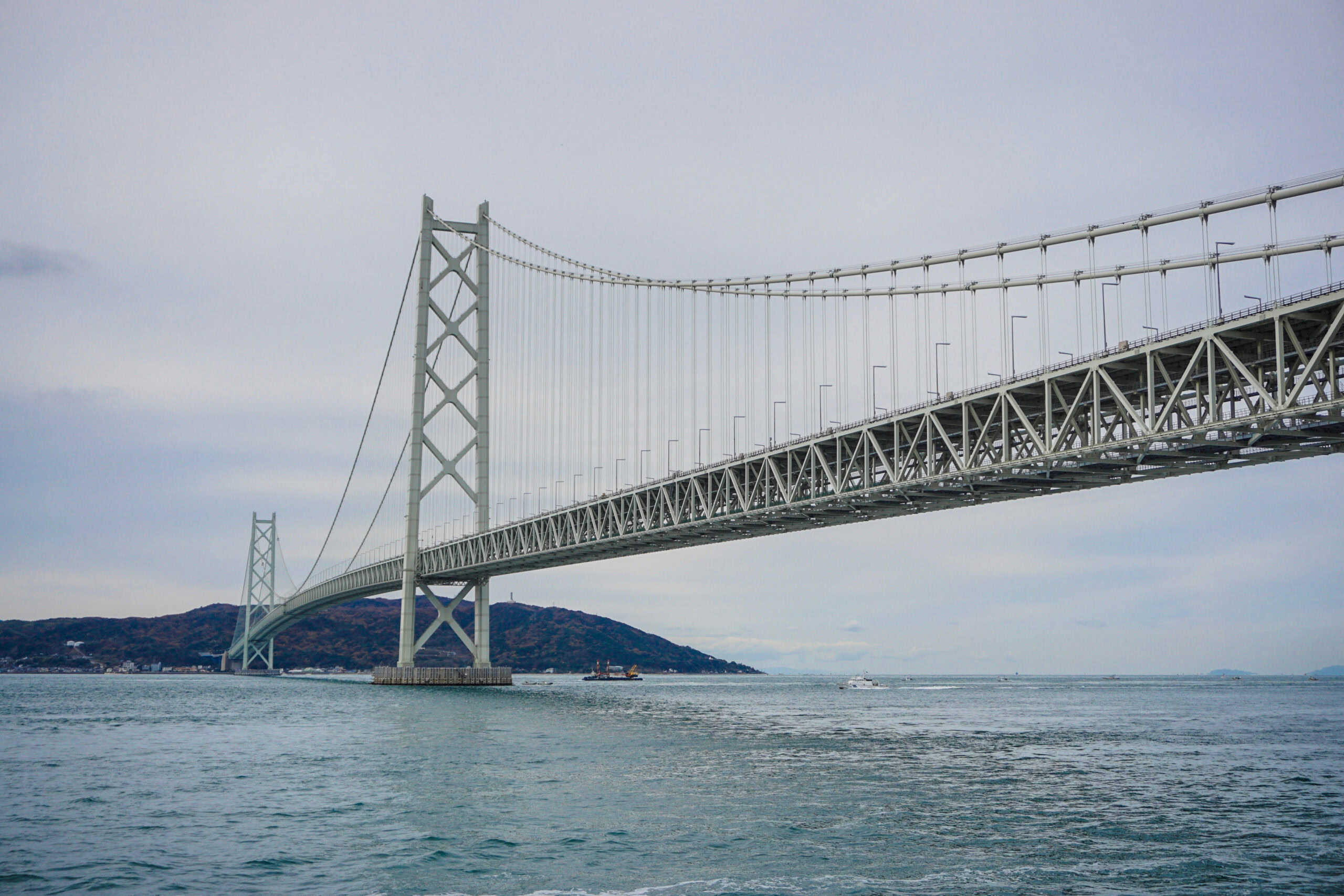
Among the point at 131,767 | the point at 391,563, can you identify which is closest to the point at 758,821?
the point at 131,767

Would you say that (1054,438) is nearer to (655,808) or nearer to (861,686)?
(655,808)

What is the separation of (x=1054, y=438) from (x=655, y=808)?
16111mm

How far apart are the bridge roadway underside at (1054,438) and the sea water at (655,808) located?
7.28 metres

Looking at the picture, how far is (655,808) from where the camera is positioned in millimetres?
20219

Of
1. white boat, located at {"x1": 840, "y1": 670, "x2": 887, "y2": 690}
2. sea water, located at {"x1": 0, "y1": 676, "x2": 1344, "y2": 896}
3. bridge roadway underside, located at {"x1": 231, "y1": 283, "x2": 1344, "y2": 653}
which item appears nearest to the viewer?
sea water, located at {"x1": 0, "y1": 676, "x2": 1344, "y2": 896}

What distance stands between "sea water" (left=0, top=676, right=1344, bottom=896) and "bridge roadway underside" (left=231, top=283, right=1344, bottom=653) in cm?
728

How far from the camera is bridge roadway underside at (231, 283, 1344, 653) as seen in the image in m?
23.4

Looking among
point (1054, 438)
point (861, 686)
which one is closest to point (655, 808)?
point (1054, 438)

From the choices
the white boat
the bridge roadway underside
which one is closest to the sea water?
the bridge roadway underside

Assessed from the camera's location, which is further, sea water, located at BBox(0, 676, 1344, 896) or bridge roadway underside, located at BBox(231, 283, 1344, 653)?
bridge roadway underside, located at BBox(231, 283, 1344, 653)

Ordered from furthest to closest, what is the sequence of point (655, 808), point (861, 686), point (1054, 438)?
point (861, 686) < point (1054, 438) < point (655, 808)

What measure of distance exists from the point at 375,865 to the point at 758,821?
6174 millimetres

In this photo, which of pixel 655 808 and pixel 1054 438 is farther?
pixel 1054 438

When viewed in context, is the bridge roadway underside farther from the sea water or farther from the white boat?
the white boat
